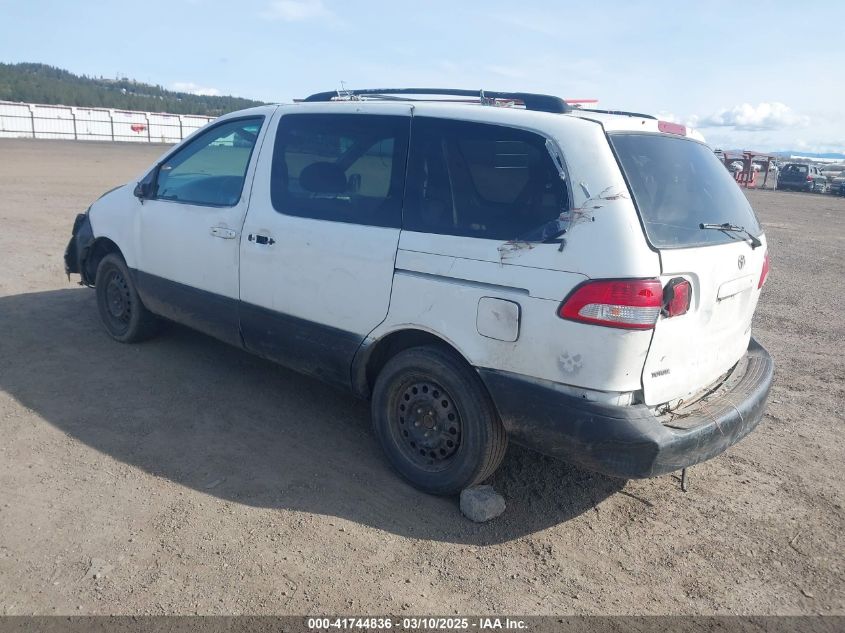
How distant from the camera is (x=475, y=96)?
14.1ft

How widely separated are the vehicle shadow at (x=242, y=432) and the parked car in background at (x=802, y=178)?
39811mm

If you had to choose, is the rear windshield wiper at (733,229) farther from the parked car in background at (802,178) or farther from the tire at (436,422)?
the parked car in background at (802,178)

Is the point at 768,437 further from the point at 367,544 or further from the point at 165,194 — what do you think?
the point at 165,194

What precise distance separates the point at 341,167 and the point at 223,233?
1.07 metres

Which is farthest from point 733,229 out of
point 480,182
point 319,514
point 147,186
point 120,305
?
point 120,305

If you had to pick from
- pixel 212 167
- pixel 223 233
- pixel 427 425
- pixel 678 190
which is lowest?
pixel 427 425

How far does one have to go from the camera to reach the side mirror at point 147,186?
5.13m

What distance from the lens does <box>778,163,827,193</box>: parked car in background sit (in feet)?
121

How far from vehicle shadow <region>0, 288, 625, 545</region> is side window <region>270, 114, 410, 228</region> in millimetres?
1394

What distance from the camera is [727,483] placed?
3.93 metres

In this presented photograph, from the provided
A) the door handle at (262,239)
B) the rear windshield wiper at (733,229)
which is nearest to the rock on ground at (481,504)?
the rear windshield wiper at (733,229)

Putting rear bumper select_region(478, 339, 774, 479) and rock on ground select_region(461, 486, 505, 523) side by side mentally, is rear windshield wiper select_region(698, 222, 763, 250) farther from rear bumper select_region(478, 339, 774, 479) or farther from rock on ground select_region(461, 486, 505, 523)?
rock on ground select_region(461, 486, 505, 523)

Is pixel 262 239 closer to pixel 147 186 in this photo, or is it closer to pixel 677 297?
pixel 147 186

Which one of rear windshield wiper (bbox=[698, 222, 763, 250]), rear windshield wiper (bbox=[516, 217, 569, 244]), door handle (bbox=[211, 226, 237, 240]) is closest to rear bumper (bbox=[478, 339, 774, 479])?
rear windshield wiper (bbox=[516, 217, 569, 244])
